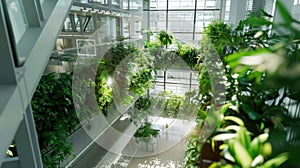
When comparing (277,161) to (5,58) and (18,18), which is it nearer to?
(5,58)

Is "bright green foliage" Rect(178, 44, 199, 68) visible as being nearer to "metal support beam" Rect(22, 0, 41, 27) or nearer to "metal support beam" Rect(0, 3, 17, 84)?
"metal support beam" Rect(22, 0, 41, 27)

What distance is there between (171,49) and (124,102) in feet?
7.47

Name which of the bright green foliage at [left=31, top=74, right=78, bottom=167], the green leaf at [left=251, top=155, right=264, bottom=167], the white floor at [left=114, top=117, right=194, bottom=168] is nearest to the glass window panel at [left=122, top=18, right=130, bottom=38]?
the white floor at [left=114, top=117, right=194, bottom=168]

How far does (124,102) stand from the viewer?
4.30m

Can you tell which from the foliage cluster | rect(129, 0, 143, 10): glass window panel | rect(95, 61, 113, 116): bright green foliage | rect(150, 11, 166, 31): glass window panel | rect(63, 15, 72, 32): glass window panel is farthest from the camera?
rect(150, 11, 166, 31): glass window panel

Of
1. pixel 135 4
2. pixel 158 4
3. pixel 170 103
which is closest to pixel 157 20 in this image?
pixel 158 4

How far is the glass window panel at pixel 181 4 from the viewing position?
6598mm

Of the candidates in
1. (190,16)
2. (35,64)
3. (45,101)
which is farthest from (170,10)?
(35,64)

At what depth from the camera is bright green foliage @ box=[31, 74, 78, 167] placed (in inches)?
93.5

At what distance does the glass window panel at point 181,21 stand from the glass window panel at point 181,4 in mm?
168

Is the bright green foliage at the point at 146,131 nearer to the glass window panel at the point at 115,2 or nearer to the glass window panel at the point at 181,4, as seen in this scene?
the glass window panel at the point at 115,2

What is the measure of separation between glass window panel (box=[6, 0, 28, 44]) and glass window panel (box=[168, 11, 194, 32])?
239 inches

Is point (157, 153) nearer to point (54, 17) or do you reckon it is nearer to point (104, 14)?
point (104, 14)

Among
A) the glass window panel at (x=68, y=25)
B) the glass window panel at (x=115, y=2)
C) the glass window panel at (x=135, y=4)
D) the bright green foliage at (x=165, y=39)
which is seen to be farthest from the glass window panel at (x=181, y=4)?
the glass window panel at (x=68, y=25)
